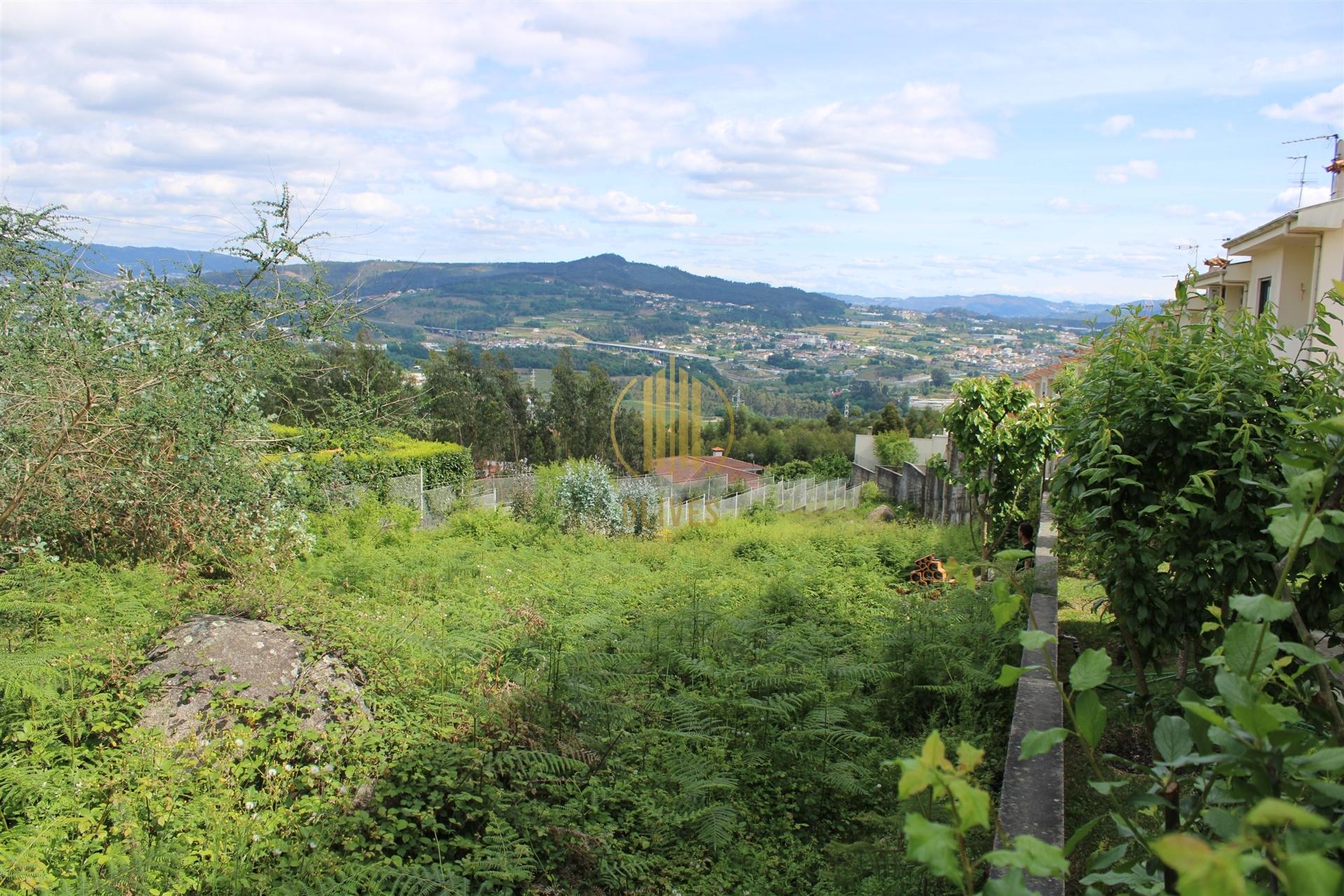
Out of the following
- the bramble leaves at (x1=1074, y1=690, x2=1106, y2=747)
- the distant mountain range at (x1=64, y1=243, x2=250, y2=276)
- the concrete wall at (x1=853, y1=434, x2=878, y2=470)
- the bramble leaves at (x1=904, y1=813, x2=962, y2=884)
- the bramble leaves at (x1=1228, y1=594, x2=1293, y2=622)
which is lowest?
the concrete wall at (x1=853, y1=434, x2=878, y2=470)

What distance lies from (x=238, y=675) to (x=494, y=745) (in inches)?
63.0

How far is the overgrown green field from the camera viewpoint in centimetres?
354

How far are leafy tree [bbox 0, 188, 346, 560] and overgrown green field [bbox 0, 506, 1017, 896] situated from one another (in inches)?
31.4

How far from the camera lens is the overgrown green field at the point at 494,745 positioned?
11.6 feet

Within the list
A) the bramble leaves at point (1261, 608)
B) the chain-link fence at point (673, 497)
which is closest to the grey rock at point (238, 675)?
the bramble leaves at point (1261, 608)

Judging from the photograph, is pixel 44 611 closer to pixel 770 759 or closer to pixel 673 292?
pixel 770 759

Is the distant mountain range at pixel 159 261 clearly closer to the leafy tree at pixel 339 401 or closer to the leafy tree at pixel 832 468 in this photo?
the leafy tree at pixel 339 401

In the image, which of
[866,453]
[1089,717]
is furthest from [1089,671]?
[866,453]

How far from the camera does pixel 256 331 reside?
8.12 metres

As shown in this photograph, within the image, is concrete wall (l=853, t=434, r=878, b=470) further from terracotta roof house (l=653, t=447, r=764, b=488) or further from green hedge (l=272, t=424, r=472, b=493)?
green hedge (l=272, t=424, r=472, b=493)

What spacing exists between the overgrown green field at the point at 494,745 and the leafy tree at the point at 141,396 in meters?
0.80

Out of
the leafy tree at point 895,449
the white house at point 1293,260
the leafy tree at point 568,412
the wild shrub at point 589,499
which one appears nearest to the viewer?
the white house at point 1293,260

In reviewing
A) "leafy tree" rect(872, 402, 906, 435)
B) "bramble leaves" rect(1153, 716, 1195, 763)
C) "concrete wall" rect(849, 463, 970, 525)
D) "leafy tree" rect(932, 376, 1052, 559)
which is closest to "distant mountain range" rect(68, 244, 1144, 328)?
"leafy tree" rect(872, 402, 906, 435)

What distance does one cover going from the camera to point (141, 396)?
6676 mm
